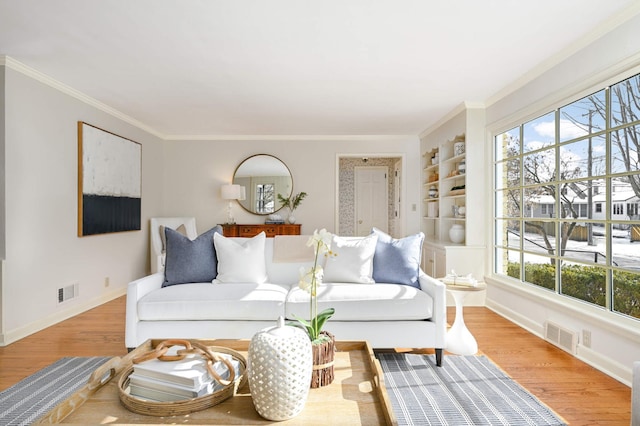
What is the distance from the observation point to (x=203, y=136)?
6.78 meters

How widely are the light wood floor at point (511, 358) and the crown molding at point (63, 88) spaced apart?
7.75 feet

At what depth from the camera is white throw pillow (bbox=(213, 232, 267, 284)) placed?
3199mm

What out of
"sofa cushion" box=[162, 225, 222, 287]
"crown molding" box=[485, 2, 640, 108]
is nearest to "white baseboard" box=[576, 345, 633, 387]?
"crown molding" box=[485, 2, 640, 108]

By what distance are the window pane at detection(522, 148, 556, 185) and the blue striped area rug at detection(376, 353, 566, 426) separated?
5.96 feet

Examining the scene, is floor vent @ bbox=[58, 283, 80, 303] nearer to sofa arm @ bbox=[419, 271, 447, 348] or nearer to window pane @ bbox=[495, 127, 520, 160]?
sofa arm @ bbox=[419, 271, 447, 348]

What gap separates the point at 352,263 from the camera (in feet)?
10.5

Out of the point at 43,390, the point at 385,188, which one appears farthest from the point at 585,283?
the point at 385,188

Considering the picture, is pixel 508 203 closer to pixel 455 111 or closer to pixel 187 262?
pixel 455 111

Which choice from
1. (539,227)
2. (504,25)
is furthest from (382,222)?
(504,25)

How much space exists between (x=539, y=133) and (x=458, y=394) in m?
2.62

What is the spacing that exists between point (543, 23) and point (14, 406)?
4.10m

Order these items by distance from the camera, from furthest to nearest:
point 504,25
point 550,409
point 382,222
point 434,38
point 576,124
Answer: point 382,222 → point 576,124 → point 434,38 → point 504,25 → point 550,409

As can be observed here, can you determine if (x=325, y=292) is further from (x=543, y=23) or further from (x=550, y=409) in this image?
(x=543, y=23)

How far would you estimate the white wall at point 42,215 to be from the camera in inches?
135
